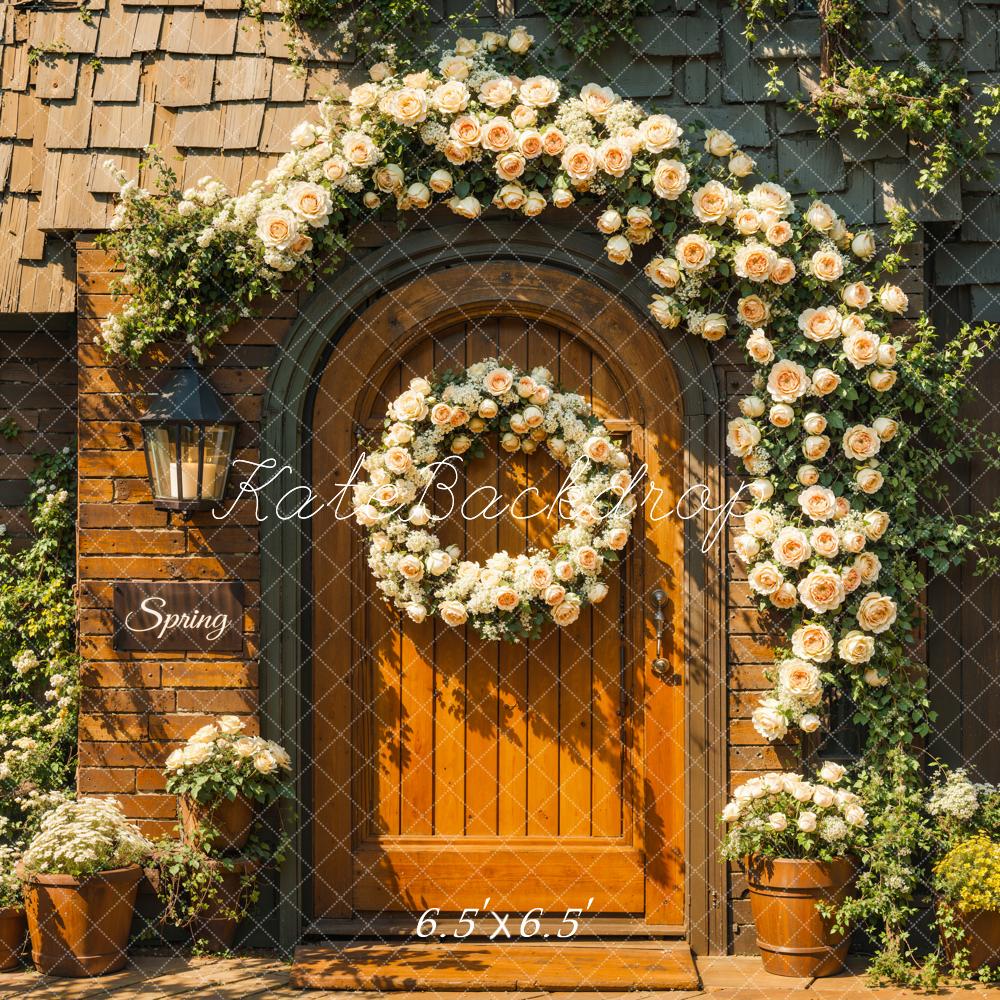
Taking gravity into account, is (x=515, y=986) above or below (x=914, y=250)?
below

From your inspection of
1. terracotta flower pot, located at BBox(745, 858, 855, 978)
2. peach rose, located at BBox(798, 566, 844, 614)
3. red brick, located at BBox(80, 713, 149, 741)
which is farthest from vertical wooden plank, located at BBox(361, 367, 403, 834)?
peach rose, located at BBox(798, 566, 844, 614)

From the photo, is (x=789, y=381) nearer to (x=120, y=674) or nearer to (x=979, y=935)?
(x=979, y=935)

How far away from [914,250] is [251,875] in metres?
3.46

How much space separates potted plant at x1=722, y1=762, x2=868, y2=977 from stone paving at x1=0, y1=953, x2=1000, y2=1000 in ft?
0.36

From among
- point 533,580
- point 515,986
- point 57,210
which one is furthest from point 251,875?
point 57,210

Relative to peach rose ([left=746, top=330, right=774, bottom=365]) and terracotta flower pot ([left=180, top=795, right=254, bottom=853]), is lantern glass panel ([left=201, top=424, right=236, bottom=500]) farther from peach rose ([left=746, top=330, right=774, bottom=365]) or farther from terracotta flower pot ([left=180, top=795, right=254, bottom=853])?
peach rose ([left=746, top=330, right=774, bottom=365])

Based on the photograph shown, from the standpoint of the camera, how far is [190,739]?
16.1ft

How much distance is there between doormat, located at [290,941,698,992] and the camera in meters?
4.65

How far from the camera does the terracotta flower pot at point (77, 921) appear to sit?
4668mm

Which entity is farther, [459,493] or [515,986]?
[459,493]

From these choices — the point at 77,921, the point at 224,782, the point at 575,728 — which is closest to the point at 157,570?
the point at 224,782

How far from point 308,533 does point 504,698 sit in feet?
3.28

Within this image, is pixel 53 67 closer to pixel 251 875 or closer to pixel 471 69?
pixel 471 69

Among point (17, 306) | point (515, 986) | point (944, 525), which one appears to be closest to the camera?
point (515, 986)
